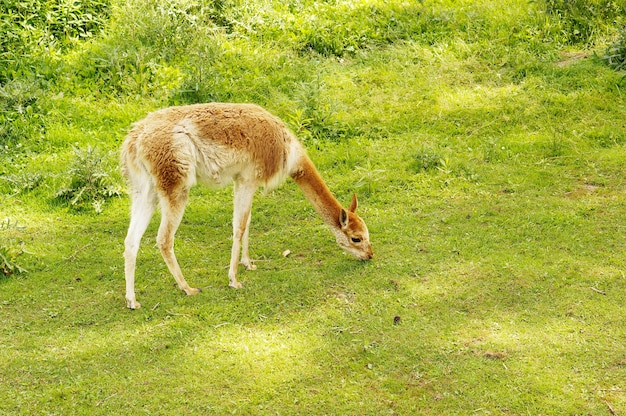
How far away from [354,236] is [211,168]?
1.53 metres

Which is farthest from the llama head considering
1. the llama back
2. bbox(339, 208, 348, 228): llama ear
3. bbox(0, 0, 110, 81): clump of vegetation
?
bbox(0, 0, 110, 81): clump of vegetation

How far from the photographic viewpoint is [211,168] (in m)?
6.91

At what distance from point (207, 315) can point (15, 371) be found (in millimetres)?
1578

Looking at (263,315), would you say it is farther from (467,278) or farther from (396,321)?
(467,278)

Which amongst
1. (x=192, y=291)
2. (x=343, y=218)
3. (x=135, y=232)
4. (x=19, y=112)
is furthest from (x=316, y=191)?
(x=19, y=112)

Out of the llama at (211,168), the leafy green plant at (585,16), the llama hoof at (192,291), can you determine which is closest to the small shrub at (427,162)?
the llama at (211,168)

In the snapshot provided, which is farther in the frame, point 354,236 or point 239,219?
point 354,236

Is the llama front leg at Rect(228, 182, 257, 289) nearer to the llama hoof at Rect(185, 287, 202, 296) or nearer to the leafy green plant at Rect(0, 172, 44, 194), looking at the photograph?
the llama hoof at Rect(185, 287, 202, 296)

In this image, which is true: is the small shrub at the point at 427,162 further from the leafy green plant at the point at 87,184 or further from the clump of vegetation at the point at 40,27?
the clump of vegetation at the point at 40,27

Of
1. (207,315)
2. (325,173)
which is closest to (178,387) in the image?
(207,315)

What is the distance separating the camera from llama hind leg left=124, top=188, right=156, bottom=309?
6625 millimetres

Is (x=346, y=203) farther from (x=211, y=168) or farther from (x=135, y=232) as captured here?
(x=135, y=232)

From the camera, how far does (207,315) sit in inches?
257

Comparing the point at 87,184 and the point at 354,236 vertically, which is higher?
the point at 354,236
